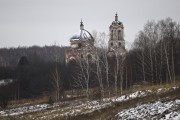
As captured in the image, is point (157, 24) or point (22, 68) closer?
point (157, 24)

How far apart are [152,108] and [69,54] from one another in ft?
238

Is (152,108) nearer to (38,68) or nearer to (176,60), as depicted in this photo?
(176,60)

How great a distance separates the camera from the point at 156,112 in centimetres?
1728

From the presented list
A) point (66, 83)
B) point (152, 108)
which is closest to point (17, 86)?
point (66, 83)

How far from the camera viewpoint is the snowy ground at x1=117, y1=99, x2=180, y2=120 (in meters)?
15.7

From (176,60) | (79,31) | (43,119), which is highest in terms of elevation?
(79,31)

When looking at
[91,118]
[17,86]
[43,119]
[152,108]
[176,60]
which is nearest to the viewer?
[152,108]

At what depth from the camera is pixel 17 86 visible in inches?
3007

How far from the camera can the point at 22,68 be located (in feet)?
299

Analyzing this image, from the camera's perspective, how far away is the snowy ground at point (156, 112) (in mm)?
15717

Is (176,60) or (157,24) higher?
(157,24)

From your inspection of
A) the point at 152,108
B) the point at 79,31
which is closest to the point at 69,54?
the point at 79,31

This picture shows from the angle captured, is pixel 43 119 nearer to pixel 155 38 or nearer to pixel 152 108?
pixel 152 108

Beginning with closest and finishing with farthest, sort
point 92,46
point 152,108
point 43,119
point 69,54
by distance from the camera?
1. point 152,108
2. point 43,119
3. point 92,46
4. point 69,54
